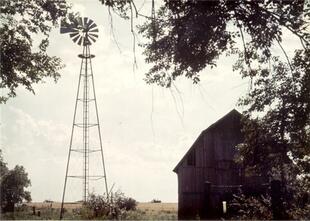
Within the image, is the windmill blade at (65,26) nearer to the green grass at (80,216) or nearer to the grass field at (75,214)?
the green grass at (80,216)

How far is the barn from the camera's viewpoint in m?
26.7

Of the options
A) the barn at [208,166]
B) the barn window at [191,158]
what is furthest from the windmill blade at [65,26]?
the barn window at [191,158]

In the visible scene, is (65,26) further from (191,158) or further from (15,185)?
(15,185)

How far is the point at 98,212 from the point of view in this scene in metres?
16.5

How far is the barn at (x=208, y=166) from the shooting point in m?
26.7

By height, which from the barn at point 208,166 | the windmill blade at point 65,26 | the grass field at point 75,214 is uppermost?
the windmill blade at point 65,26

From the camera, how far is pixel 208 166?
27.0 meters

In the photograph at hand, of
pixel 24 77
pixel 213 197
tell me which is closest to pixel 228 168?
pixel 213 197

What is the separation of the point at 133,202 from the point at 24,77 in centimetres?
2217

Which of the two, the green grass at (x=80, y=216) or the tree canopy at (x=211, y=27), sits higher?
the tree canopy at (x=211, y=27)

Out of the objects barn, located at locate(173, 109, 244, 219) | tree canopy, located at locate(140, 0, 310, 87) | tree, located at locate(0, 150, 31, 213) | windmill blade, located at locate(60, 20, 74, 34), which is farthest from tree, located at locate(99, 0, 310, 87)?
tree, located at locate(0, 150, 31, 213)

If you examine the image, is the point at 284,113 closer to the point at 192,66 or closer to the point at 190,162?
the point at 192,66

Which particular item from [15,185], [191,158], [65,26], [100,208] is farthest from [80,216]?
[15,185]

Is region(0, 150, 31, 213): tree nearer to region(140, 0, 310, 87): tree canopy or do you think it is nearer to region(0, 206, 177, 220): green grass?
region(0, 206, 177, 220): green grass
